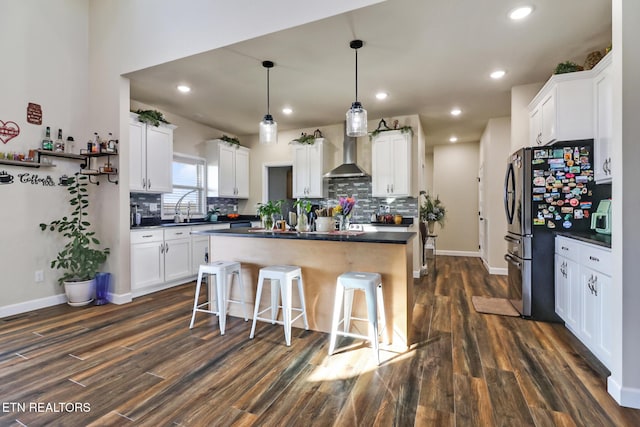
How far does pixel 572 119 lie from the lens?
2992mm

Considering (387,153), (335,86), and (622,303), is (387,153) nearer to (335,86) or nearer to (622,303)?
(335,86)

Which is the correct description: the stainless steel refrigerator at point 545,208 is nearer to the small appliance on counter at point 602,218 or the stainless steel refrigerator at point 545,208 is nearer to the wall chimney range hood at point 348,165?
the small appliance on counter at point 602,218

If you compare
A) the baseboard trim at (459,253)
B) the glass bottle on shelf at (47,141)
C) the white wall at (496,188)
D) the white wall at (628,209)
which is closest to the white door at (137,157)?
the glass bottle on shelf at (47,141)

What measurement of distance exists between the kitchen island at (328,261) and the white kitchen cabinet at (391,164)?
7.32ft

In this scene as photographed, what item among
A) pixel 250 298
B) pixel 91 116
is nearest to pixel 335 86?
pixel 250 298

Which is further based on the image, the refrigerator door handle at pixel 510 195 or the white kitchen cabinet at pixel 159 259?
the white kitchen cabinet at pixel 159 259

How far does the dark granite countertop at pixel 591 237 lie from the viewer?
2193 mm

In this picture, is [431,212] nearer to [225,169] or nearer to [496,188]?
[496,188]

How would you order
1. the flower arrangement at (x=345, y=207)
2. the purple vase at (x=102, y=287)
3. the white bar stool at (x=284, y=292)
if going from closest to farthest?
the white bar stool at (x=284, y=292) → the flower arrangement at (x=345, y=207) → the purple vase at (x=102, y=287)

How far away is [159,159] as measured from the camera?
452cm

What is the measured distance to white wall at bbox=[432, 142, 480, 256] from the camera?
289 inches

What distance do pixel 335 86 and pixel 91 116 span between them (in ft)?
10.3

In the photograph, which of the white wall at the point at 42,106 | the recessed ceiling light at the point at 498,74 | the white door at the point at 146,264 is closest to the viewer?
the white wall at the point at 42,106

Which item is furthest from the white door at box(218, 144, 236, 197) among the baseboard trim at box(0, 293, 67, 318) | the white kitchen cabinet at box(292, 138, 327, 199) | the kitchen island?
the baseboard trim at box(0, 293, 67, 318)
